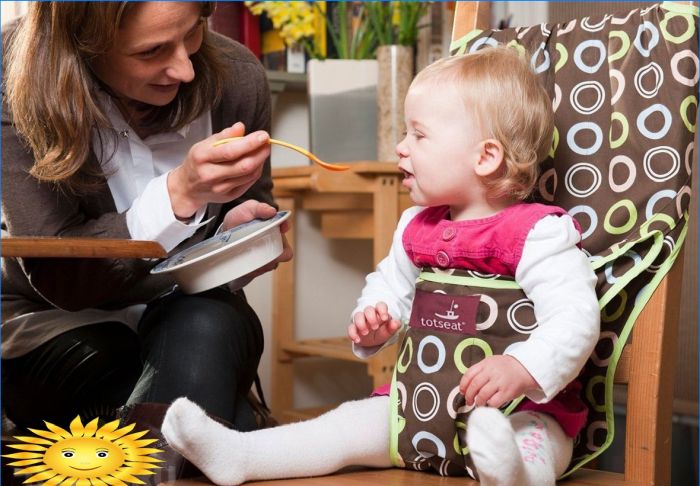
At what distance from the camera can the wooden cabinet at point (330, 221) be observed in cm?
196

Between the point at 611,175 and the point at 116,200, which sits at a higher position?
the point at 611,175

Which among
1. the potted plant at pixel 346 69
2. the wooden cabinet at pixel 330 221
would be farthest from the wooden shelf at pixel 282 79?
the wooden cabinet at pixel 330 221

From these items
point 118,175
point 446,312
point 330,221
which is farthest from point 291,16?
point 446,312

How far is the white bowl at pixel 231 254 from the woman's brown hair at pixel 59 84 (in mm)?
195

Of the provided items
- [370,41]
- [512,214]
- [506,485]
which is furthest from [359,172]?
[506,485]

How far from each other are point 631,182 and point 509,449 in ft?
1.41

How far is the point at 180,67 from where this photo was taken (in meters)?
1.21

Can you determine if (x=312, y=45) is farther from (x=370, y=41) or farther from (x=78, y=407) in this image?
(x=78, y=407)

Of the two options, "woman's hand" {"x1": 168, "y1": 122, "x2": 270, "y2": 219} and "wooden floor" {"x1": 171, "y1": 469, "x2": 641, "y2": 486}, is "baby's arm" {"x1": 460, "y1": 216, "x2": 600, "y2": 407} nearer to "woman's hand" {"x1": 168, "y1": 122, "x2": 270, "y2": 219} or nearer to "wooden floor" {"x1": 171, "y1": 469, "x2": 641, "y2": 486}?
"wooden floor" {"x1": 171, "y1": 469, "x2": 641, "y2": 486}

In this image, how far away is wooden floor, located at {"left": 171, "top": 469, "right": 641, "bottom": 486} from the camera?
952 millimetres

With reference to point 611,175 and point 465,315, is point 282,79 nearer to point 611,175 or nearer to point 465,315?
point 611,175

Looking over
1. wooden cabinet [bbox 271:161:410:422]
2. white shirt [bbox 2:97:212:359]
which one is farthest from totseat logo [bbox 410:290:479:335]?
wooden cabinet [bbox 271:161:410:422]

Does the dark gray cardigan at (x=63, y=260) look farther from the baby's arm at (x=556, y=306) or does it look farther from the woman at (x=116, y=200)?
the baby's arm at (x=556, y=306)

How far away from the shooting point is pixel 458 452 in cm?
98
